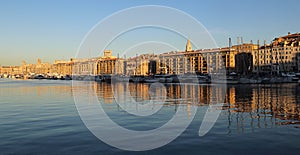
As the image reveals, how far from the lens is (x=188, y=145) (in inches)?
438

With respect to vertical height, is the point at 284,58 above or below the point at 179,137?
above

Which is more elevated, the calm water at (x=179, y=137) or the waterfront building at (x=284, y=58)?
the waterfront building at (x=284, y=58)

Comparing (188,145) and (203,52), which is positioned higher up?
(203,52)

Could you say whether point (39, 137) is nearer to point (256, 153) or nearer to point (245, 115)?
point (256, 153)

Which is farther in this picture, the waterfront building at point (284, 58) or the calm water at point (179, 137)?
the waterfront building at point (284, 58)

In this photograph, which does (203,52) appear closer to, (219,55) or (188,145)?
(219,55)

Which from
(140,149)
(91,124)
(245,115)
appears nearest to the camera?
(140,149)

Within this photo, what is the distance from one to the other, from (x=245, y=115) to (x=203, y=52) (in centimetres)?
14487

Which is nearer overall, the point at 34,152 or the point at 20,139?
the point at 34,152

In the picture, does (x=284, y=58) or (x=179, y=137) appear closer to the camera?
(x=179, y=137)

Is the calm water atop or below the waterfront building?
below

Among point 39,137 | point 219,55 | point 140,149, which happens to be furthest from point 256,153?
point 219,55

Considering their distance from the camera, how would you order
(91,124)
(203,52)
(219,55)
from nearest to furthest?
1. (91,124)
2. (219,55)
3. (203,52)

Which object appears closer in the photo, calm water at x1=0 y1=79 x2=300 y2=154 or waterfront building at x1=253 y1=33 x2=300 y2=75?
calm water at x1=0 y1=79 x2=300 y2=154
